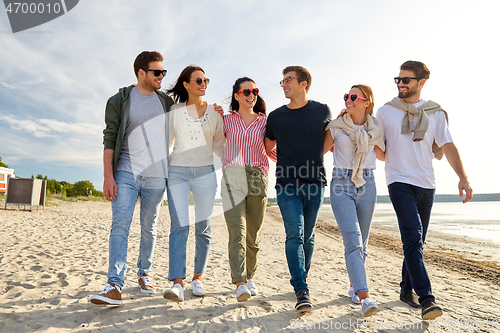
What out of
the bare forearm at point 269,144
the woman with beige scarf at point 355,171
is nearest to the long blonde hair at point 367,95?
the woman with beige scarf at point 355,171

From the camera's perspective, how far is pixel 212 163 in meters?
3.55

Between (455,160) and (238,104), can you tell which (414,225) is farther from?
(238,104)

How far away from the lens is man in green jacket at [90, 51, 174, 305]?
3.12 metres

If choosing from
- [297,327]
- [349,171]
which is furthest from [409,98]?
[297,327]

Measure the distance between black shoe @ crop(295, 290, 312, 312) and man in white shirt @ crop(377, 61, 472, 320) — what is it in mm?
1068

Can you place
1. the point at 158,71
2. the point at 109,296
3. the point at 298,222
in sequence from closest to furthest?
the point at 109,296 → the point at 298,222 → the point at 158,71

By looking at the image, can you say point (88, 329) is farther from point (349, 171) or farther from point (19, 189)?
point (19, 189)

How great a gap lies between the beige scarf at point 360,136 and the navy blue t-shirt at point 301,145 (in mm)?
178

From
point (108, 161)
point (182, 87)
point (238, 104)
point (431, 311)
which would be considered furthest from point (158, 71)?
point (431, 311)

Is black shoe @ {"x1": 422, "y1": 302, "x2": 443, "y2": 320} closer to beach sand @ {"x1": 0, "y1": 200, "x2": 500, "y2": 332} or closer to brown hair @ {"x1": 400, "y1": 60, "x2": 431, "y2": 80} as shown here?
beach sand @ {"x1": 0, "y1": 200, "x2": 500, "y2": 332}

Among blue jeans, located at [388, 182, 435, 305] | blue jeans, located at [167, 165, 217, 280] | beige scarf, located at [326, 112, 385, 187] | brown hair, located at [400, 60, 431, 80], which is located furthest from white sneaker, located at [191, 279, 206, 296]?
brown hair, located at [400, 60, 431, 80]

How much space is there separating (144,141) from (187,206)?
862 mm

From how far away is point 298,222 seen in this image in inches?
128

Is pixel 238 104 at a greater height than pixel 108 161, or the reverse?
pixel 238 104
